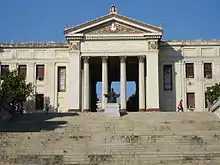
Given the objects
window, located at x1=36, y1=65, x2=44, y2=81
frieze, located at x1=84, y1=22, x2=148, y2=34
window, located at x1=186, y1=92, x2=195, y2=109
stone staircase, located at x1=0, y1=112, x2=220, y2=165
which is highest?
frieze, located at x1=84, y1=22, x2=148, y2=34

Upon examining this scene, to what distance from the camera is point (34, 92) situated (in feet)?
170

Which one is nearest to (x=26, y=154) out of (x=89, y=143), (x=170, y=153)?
(x=89, y=143)

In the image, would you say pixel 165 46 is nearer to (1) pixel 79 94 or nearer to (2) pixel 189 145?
(1) pixel 79 94

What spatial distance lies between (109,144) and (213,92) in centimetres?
2562

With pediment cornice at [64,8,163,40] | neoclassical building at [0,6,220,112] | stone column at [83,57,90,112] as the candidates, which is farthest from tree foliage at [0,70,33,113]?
pediment cornice at [64,8,163,40]

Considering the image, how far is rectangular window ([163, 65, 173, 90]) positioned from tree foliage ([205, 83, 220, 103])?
16.6 feet

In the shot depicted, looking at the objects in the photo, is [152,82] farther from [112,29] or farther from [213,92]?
[112,29]

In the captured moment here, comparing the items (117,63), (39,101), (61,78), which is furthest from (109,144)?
(117,63)

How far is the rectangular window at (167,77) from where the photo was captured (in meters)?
51.6

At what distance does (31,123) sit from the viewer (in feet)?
106

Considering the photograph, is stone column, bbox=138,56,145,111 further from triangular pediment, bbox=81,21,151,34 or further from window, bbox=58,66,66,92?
window, bbox=58,66,66,92

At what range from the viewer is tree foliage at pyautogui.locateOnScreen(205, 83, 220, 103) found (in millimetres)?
46438

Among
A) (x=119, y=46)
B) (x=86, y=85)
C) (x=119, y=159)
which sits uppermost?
(x=119, y=46)

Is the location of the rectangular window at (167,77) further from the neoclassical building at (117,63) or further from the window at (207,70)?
the window at (207,70)
